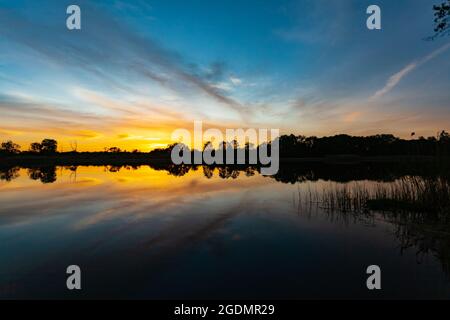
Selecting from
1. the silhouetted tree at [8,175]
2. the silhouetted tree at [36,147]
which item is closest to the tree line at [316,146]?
the silhouetted tree at [36,147]

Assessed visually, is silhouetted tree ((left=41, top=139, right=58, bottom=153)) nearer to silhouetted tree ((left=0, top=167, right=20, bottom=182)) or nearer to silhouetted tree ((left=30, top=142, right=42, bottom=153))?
silhouetted tree ((left=30, top=142, right=42, bottom=153))

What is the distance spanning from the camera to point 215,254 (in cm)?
953

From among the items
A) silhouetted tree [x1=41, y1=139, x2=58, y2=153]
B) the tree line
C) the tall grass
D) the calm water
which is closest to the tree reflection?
the calm water

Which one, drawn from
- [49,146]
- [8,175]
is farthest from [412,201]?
[49,146]

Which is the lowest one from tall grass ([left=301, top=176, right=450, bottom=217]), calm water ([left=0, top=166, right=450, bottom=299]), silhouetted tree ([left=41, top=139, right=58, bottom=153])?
calm water ([left=0, top=166, right=450, bottom=299])

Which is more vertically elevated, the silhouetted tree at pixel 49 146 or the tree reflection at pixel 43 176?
the silhouetted tree at pixel 49 146

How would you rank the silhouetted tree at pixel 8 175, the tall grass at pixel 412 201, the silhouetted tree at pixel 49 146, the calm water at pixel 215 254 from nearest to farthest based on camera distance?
the calm water at pixel 215 254
the tall grass at pixel 412 201
the silhouetted tree at pixel 8 175
the silhouetted tree at pixel 49 146

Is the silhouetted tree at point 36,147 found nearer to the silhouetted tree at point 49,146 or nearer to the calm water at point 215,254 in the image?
the silhouetted tree at point 49,146

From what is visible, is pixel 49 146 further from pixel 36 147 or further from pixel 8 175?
pixel 8 175

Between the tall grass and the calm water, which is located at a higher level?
the tall grass

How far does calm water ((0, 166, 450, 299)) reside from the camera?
7.05m

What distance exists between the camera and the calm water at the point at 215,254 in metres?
7.05

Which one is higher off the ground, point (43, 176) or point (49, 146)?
point (49, 146)

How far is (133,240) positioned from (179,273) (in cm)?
Answer: 387
